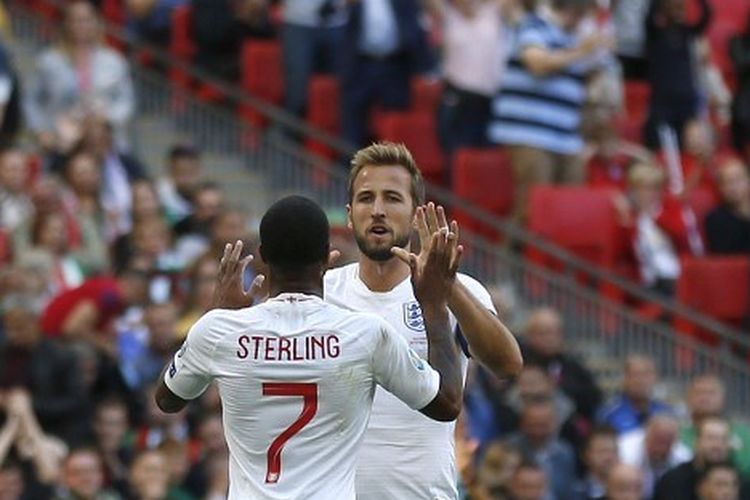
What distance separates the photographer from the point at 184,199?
17188mm

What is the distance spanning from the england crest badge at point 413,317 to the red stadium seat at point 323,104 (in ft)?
31.7

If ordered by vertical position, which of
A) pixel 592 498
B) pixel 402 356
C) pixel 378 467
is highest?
pixel 402 356

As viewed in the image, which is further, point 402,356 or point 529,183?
point 529,183

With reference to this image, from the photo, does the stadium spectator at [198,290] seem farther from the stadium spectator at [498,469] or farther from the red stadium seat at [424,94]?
the red stadium seat at [424,94]

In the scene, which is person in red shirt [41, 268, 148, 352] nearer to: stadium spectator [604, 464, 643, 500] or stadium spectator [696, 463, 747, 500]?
stadium spectator [604, 464, 643, 500]

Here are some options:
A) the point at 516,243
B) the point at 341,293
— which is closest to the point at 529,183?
the point at 516,243

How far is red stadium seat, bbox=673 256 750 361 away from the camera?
56.3 feet

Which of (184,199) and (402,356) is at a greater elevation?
(402,356)

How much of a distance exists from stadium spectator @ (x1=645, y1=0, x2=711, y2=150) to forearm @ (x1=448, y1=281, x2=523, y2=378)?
10.4m

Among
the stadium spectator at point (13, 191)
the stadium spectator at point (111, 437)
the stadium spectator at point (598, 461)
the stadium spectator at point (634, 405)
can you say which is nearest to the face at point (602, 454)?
the stadium spectator at point (598, 461)

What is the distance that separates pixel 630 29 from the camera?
1941cm

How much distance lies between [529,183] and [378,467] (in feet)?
28.5

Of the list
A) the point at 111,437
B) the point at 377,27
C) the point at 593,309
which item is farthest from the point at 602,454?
the point at 377,27

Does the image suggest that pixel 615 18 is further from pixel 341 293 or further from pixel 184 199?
pixel 341 293
